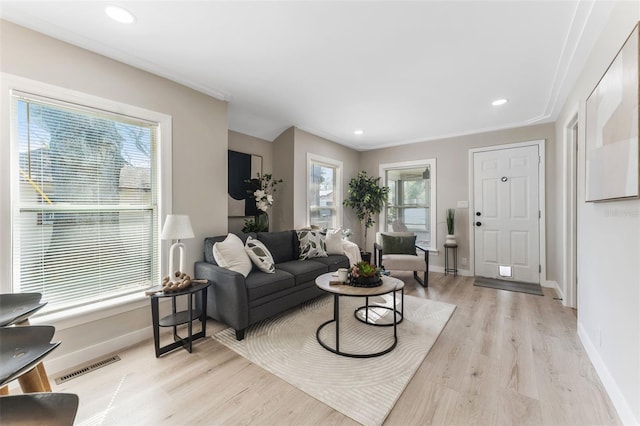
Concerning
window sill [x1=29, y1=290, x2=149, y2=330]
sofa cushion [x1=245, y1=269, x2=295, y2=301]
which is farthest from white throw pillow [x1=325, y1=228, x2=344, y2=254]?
window sill [x1=29, y1=290, x2=149, y2=330]

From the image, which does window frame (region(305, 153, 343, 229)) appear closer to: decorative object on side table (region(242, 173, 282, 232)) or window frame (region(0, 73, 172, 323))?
decorative object on side table (region(242, 173, 282, 232))

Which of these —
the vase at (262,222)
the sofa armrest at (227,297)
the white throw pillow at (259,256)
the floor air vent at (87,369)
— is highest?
the vase at (262,222)

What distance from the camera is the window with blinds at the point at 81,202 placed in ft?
6.22

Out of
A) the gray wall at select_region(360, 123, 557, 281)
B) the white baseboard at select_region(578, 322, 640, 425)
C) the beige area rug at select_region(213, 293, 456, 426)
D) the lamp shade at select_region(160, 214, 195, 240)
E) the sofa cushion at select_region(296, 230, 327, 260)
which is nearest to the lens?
the white baseboard at select_region(578, 322, 640, 425)

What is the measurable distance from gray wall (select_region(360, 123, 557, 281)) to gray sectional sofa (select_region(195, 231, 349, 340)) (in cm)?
267

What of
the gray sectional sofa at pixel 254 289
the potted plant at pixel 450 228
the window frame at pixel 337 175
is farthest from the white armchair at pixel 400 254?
the gray sectional sofa at pixel 254 289

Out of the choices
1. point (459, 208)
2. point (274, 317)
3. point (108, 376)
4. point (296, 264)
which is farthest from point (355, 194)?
point (108, 376)

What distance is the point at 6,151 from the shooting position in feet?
5.84

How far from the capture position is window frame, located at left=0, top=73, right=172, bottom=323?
5.83ft

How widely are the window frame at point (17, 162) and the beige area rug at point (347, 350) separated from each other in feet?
3.26

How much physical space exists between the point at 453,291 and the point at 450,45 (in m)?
3.07

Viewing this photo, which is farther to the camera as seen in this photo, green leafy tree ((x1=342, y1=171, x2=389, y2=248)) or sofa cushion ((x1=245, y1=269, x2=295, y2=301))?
green leafy tree ((x1=342, y1=171, x2=389, y2=248))

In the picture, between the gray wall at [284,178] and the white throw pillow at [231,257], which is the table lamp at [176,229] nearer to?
the white throw pillow at [231,257]

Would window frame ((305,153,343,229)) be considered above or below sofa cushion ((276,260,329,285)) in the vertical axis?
above
